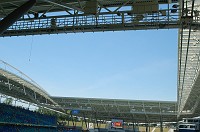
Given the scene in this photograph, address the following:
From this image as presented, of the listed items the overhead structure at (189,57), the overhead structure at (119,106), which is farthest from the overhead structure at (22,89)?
the overhead structure at (189,57)

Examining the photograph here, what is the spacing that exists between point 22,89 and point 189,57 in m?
37.9

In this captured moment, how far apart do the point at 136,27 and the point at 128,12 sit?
1.18 meters

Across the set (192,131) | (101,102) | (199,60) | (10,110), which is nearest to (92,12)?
(199,60)

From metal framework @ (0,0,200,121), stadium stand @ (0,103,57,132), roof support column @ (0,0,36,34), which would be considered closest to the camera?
roof support column @ (0,0,36,34)

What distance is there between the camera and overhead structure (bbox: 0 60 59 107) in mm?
56281

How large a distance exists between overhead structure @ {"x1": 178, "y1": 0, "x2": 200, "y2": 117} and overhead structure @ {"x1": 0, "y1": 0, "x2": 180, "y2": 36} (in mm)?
1255

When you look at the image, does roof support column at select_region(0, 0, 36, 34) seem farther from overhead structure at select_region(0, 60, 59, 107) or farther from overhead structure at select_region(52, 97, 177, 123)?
overhead structure at select_region(52, 97, 177, 123)

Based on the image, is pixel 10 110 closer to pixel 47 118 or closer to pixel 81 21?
pixel 47 118

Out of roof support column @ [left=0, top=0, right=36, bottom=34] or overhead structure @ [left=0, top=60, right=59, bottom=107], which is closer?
roof support column @ [left=0, top=0, right=36, bottom=34]

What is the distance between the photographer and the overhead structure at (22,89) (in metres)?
56.3

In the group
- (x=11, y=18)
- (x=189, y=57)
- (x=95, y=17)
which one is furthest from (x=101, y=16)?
(x=189, y=57)

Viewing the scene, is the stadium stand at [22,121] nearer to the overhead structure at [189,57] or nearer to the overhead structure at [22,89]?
the overhead structure at [22,89]

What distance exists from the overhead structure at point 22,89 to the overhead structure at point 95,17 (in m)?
28.8

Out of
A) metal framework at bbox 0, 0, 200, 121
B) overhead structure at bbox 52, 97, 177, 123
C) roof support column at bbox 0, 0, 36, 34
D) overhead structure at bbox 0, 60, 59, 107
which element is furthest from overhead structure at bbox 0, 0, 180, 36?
overhead structure at bbox 52, 97, 177, 123
